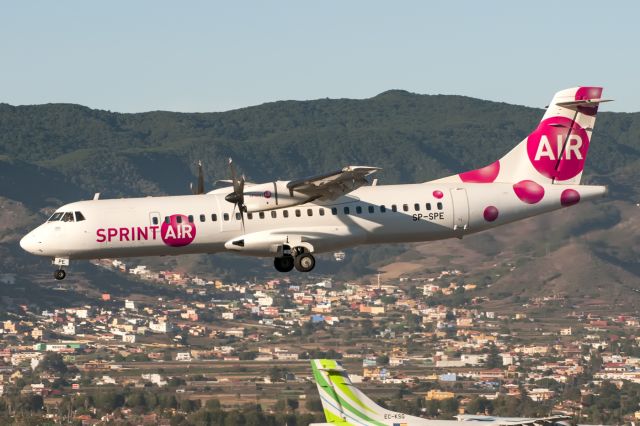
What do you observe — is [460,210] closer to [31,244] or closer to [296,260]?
[296,260]

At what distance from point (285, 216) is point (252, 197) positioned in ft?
8.73

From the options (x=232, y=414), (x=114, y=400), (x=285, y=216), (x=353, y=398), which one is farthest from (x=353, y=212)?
(x=114, y=400)

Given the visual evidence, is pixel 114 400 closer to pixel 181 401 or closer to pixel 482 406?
pixel 181 401

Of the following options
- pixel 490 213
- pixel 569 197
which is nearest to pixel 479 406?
pixel 569 197

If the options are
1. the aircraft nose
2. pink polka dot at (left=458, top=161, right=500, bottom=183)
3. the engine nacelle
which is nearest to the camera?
the engine nacelle

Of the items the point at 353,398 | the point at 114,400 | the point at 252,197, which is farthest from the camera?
the point at 114,400

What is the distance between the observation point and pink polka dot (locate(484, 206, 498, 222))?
68688 millimetres

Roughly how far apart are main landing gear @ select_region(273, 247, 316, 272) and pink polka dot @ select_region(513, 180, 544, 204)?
11.6 metres

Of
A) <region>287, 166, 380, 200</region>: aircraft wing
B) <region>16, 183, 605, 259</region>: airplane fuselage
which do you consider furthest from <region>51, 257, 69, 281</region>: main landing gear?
<region>287, 166, 380, 200</region>: aircraft wing

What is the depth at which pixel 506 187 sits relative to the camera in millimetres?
69812

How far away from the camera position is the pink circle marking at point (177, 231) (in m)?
65.4

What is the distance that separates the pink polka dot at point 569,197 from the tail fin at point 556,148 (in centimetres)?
108

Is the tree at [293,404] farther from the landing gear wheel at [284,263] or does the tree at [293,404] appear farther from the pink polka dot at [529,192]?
the landing gear wheel at [284,263]

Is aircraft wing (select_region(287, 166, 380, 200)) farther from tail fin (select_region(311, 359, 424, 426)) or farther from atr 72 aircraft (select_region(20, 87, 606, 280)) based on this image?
tail fin (select_region(311, 359, 424, 426))
